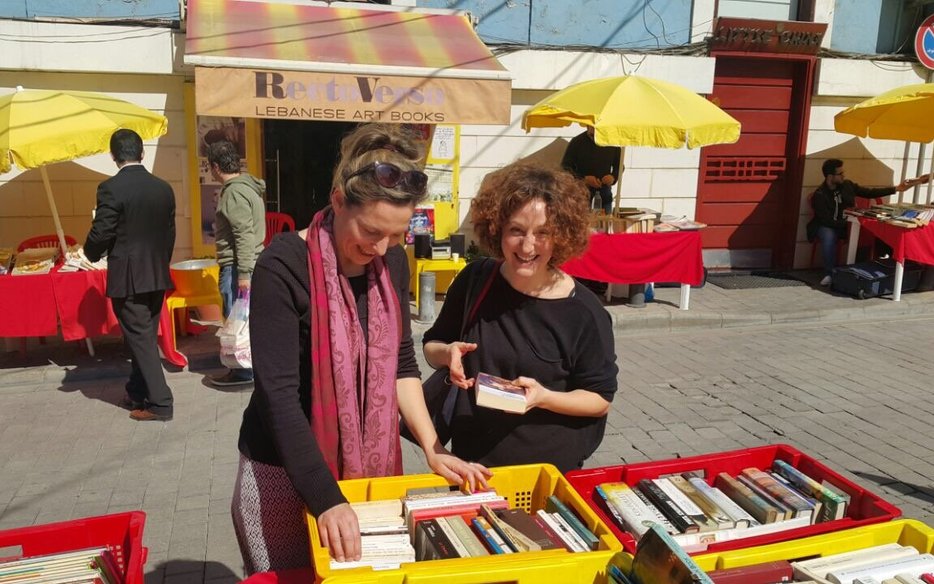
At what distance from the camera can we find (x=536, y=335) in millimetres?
2525

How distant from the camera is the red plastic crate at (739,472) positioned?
210 centimetres

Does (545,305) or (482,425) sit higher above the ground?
(545,305)

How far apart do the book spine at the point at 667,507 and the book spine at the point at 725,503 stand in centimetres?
13

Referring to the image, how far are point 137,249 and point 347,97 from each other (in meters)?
2.65

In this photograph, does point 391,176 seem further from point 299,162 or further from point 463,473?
point 299,162

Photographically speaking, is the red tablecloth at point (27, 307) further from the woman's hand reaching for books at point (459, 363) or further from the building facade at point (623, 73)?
the woman's hand reaching for books at point (459, 363)

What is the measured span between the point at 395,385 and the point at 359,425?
17cm

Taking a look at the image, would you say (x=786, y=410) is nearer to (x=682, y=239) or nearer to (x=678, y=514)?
(x=682, y=239)

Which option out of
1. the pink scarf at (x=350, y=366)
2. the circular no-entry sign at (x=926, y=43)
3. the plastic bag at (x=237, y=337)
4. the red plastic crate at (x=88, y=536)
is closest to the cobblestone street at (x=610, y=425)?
the plastic bag at (x=237, y=337)

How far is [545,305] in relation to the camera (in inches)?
99.5

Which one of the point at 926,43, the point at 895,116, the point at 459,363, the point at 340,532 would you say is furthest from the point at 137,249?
the point at 926,43

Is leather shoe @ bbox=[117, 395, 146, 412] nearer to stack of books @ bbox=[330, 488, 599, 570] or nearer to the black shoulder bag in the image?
the black shoulder bag

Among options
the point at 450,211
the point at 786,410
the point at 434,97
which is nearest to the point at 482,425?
the point at 786,410

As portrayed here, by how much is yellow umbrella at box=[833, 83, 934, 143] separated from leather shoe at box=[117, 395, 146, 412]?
29.1 feet
